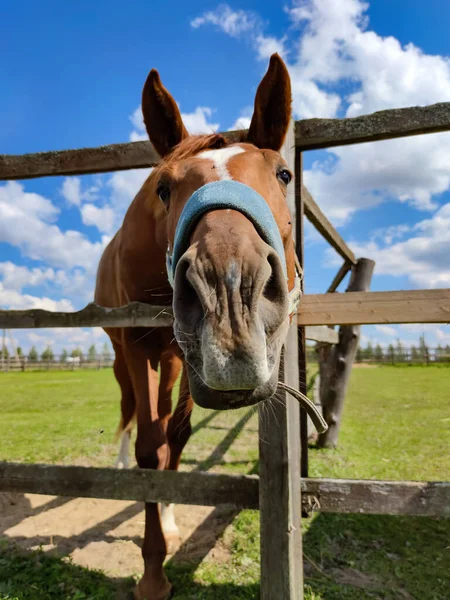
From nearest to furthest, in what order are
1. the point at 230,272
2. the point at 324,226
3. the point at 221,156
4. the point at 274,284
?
1. the point at 230,272
2. the point at 274,284
3. the point at 221,156
4. the point at 324,226

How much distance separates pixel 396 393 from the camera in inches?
451

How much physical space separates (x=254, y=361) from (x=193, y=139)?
4.93 feet

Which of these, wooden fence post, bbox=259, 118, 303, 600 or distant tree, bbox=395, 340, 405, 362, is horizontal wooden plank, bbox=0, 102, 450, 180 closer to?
wooden fence post, bbox=259, 118, 303, 600

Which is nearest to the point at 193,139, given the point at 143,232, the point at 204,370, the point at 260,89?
the point at 260,89

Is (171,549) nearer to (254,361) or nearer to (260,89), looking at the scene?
(254,361)

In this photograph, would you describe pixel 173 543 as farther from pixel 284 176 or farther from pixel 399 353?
pixel 399 353

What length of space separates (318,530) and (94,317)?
247 centimetres

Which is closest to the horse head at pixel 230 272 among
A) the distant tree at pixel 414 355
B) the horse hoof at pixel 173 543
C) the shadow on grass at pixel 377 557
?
the shadow on grass at pixel 377 557

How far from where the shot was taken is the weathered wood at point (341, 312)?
2.10 metres

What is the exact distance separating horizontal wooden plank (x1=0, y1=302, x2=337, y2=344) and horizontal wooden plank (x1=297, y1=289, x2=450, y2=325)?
831 mm

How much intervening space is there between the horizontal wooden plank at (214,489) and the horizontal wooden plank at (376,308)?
85 centimetres

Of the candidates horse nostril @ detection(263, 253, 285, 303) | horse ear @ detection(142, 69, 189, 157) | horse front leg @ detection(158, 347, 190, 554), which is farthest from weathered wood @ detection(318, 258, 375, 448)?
horse nostril @ detection(263, 253, 285, 303)

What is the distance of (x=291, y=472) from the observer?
207 centimetres

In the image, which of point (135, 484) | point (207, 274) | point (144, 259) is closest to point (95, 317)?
point (144, 259)
